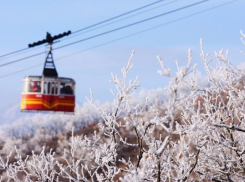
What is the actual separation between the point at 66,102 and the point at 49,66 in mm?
2442

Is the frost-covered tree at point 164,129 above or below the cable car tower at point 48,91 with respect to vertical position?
below

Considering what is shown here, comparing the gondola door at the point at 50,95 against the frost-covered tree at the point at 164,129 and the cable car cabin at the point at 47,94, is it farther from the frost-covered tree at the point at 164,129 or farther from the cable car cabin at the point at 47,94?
the frost-covered tree at the point at 164,129

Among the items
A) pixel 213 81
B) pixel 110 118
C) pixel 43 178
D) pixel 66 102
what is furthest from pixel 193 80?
pixel 66 102

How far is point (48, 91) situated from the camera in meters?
26.4

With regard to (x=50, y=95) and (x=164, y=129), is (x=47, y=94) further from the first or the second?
(x=164, y=129)

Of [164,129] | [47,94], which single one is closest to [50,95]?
[47,94]

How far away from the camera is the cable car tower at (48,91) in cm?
2606

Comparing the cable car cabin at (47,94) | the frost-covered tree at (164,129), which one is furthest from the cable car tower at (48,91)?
the frost-covered tree at (164,129)

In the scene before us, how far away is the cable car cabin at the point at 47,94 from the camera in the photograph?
1028 inches

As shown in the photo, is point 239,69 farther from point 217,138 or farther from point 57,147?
point 57,147

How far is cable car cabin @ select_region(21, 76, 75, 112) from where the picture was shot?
26109 millimetres

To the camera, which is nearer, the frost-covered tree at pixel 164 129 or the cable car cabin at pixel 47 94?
the frost-covered tree at pixel 164 129

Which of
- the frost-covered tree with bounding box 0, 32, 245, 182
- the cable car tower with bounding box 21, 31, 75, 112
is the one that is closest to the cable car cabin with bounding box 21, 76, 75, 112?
the cable car tower with bounding box 21, 31, 75, 112

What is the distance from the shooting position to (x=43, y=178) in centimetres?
895
